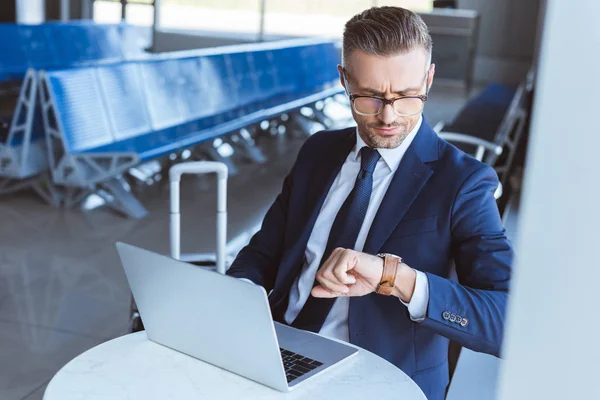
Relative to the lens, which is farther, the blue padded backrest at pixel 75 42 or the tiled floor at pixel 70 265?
the blue padded backrest at pixel 75 42

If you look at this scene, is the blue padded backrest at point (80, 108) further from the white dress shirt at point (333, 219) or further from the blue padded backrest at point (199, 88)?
the white dress shirt at point (333, 219)

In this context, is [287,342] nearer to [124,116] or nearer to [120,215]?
[120,215]

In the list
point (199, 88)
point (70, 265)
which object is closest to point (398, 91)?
point (70, 265)

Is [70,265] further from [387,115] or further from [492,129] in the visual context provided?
[492,129]

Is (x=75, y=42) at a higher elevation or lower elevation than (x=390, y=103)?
lower

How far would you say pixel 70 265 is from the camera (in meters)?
4.49

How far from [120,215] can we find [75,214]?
0.30 meters

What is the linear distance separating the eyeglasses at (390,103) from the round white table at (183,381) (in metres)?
0.50

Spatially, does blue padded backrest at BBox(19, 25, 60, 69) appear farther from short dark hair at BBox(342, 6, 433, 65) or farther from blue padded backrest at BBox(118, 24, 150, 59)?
short dark hair at BBox(342, 6, 433, 65)

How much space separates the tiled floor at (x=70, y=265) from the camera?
3455mm

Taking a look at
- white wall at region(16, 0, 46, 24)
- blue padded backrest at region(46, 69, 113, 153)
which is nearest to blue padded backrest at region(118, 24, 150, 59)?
white wall at region(16, 0, 46, 24)

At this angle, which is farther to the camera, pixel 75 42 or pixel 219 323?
pixel 75 42

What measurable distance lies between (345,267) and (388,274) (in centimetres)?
10

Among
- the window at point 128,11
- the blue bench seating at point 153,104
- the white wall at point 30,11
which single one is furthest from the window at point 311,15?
the blue bench seating at point 153,104
